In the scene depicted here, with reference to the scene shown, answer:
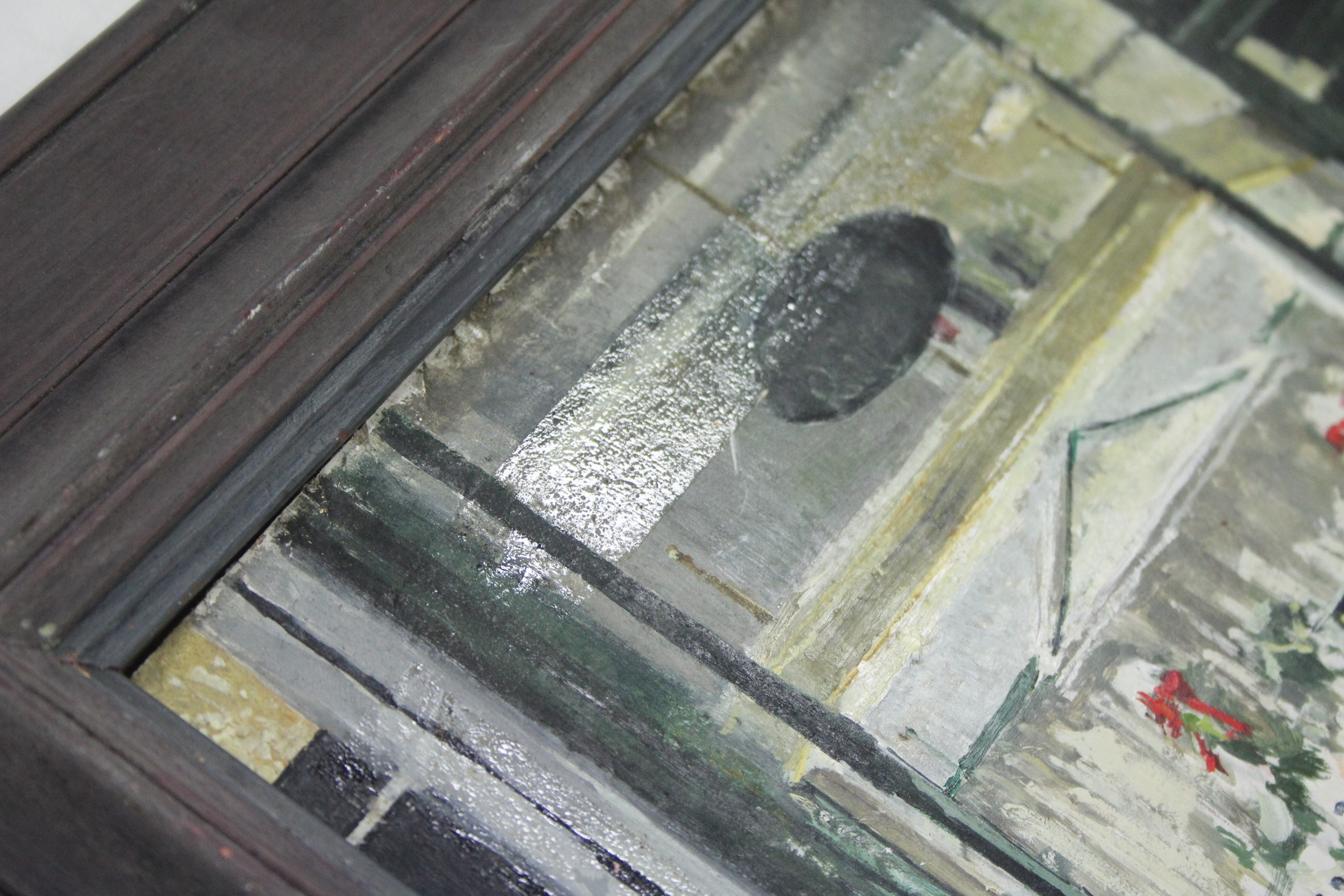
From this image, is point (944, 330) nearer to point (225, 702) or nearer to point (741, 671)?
point (741, 671)

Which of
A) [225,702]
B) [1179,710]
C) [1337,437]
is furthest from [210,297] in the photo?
[1337,437]

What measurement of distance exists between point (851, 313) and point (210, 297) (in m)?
0.91

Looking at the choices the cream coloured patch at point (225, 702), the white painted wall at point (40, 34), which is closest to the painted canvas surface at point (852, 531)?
the cream coloured patch at point (225, 702)

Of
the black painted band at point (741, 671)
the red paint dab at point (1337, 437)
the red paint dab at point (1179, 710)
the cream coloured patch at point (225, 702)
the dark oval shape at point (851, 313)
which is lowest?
the cream coloured patch at point (225, 702)

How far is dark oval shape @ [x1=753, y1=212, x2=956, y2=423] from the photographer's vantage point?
1416 mm

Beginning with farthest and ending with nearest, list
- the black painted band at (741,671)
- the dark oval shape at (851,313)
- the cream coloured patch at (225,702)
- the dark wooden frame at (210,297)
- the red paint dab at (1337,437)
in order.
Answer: the red paint dab at (1337,437) < the dark oval shape at (851,313) < the black painted band at (741,671) < the cream coloured patch at (225,702) < the dark wooden frame at (210,297)

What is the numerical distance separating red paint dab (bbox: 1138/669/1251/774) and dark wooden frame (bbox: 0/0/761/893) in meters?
1.05

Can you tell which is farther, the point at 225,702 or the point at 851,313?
the point at 851,313

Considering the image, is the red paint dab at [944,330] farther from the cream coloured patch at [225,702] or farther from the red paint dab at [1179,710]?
the cream coloured patch at [225,702]

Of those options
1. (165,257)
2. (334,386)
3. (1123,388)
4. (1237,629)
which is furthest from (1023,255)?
(165,257)

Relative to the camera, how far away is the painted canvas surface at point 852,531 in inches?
46.9

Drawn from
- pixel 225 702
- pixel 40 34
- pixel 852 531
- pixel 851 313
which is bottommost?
pixel 225 702

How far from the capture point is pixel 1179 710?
135cm

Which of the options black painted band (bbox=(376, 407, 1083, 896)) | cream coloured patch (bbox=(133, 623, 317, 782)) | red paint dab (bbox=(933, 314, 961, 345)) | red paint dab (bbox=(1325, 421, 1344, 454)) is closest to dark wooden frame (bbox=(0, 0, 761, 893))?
cream coloured patch (bbox=(133, 623, 317, 782))
